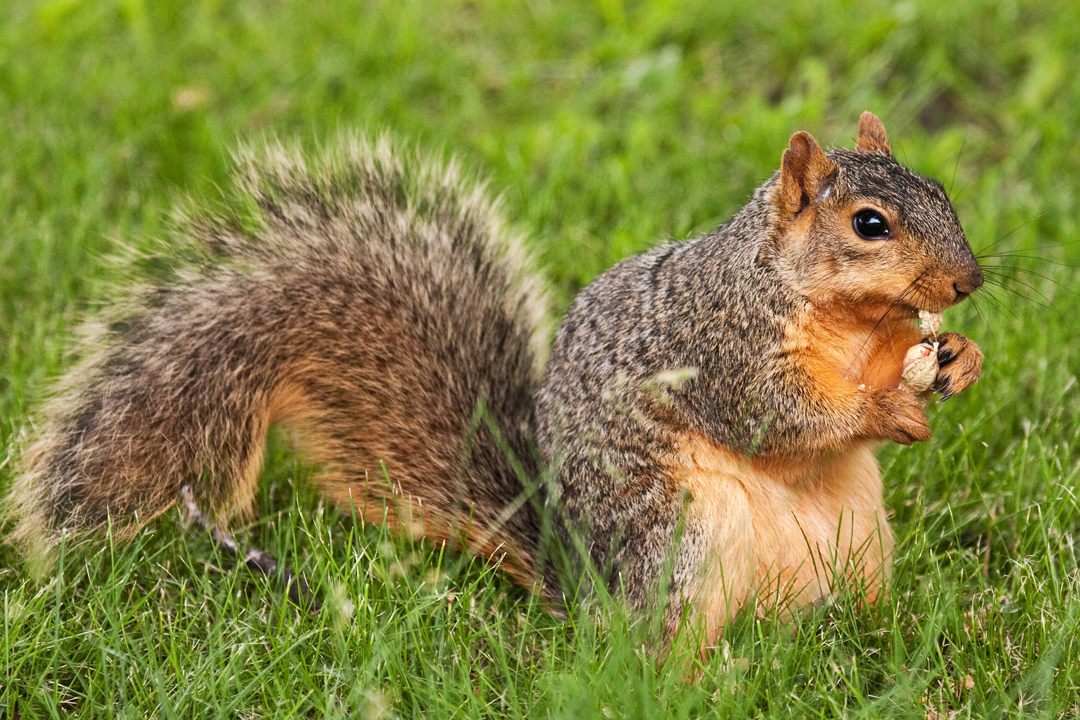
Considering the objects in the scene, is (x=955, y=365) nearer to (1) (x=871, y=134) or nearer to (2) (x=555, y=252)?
(1) (x=871, y=134)

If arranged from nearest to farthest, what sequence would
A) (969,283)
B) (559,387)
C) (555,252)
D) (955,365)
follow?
(969,283), (955,365), (559,387), (555,252)

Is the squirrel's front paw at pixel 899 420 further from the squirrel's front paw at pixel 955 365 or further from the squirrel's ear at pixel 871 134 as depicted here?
the squirrel's ear at pixel 871 134

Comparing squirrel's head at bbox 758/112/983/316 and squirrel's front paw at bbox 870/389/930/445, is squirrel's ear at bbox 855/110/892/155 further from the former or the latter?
squirrel's front paw at bbox 870/389/930/445

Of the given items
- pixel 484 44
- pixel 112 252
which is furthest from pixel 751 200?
pixel 484 44

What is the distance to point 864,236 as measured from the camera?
193cm

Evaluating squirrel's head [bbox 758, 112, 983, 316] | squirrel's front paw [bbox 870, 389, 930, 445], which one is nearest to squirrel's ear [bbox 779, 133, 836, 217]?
squirrel's head [bbox 758, 112, 983, 316]

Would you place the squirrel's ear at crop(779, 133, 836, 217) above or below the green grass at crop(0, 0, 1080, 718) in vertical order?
above

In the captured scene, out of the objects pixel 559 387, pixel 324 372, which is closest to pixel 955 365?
pixel 559 387

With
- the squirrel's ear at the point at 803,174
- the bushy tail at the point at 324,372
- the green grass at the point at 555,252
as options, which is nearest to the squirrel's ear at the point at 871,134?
the squirrel's ear at the point at 803,174

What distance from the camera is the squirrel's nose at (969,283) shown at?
186 cm

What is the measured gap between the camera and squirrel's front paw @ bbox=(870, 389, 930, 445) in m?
1.91

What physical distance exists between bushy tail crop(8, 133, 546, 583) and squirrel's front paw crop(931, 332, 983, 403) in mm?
780

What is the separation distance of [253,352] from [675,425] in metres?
0.80

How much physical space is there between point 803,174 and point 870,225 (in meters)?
0.16
